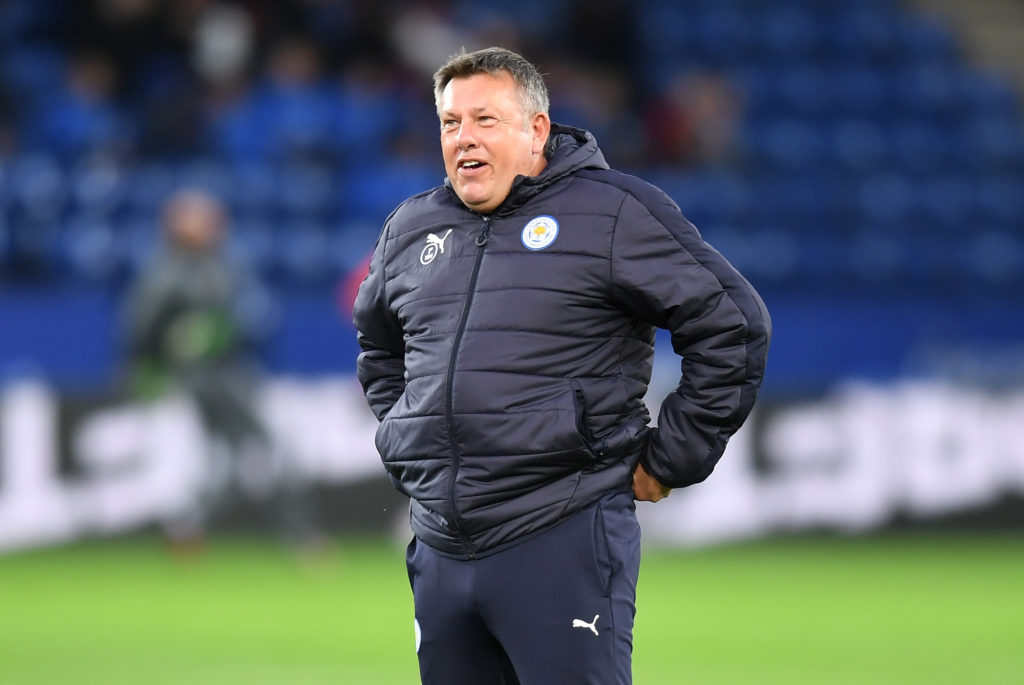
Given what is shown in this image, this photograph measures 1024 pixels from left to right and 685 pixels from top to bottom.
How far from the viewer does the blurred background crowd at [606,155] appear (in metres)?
11.9

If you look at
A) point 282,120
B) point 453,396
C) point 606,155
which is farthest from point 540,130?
point 606,155

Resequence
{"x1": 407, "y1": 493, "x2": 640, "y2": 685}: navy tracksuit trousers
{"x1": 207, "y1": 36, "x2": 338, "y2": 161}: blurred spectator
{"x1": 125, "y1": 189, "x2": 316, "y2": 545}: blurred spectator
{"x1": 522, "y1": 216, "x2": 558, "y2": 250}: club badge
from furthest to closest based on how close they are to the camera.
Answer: {"x1": 207, "y1": 36, "x2": 338, "y2": 161}: blurred spectator < {"x1": 125, "y1": 189, "x2": 316, "y2": 545}: blurred spectator < {"x1": 522, "y1": 216, "x2": 558, "y2": 250}: club badge < {"x1": 407, "y1": 493, "x2": 640, "y2": 685}: navy tracksuit trousers

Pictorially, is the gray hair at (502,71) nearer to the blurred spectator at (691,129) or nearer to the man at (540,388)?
the man at (540,388)

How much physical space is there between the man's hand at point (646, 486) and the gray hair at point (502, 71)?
0.91 meters

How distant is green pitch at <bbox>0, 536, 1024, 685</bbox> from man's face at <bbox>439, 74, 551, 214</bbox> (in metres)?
3.49

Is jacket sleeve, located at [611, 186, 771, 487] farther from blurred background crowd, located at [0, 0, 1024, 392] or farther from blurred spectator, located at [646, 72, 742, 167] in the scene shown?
blurred spectator, located at [646, 72, 742, 167]

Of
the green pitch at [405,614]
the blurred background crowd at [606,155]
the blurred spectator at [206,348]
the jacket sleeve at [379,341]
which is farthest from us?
the blurred background crowd at [606,155]

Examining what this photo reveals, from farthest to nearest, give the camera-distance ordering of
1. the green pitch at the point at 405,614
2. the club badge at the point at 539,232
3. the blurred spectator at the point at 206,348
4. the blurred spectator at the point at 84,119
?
the blurred spectator at the point at 84,119
the blurred spectator at the point at 206,348
the green pitch at the point at 405,614
the club badge at the point at 539,232

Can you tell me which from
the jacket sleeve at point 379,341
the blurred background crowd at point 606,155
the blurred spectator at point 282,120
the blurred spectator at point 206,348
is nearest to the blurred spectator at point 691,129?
the blurred background crowd at point 606,155

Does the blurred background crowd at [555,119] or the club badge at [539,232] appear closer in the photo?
the club badge at [539,232]

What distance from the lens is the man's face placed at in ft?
12.9

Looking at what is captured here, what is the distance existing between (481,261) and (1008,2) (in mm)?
17202

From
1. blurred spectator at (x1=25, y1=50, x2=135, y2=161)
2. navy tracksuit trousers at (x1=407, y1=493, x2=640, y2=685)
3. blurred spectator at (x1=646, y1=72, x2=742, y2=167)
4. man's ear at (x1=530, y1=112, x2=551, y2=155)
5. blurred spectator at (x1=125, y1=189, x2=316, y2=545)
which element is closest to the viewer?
navy tracksuit trousers at (x1=407, y1=493, x2=640, y2=685)

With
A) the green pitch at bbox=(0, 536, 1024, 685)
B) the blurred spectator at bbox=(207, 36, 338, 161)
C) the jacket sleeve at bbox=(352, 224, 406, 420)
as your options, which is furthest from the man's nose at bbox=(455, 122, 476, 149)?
the blurred spectator at bbox=(207, 36, 338, 161)
